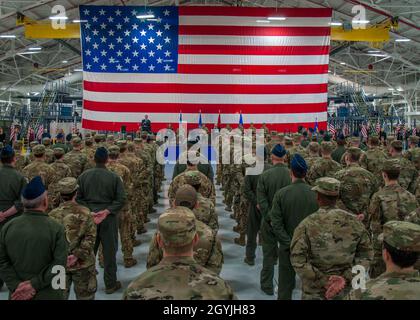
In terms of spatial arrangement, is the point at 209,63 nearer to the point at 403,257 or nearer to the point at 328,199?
the point at 328,199

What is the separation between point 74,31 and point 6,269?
51.7 ft

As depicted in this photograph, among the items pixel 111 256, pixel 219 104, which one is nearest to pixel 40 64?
pixel 219 104

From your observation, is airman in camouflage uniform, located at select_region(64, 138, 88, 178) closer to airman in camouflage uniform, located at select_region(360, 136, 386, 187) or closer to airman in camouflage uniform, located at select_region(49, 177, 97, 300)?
airman in camouflage uniform, located at select_region(49, 177, 97, 300)

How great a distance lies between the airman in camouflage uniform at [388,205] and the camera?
393 cm

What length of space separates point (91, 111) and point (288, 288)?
38.5ft

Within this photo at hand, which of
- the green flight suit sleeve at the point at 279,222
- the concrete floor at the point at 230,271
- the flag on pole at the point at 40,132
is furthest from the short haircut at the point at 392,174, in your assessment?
the flag on pole at the point at 40,132

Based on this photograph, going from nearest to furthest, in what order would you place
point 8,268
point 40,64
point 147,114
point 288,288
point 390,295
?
point 390,295, point 8,268, point 288,288, point 147,114, point 40,64

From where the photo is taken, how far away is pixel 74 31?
55.7 feet

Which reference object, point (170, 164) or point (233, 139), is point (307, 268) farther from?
point (170, 164)

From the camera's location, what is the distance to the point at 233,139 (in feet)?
28.7

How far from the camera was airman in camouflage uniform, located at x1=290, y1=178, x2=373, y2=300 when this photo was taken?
2975 mm

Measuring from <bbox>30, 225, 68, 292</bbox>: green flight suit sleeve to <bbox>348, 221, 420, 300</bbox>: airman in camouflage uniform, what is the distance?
1906 millimetres

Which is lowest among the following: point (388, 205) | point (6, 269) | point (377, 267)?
point (377, 267)

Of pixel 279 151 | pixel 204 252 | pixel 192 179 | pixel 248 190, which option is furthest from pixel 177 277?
pixel 248 190
